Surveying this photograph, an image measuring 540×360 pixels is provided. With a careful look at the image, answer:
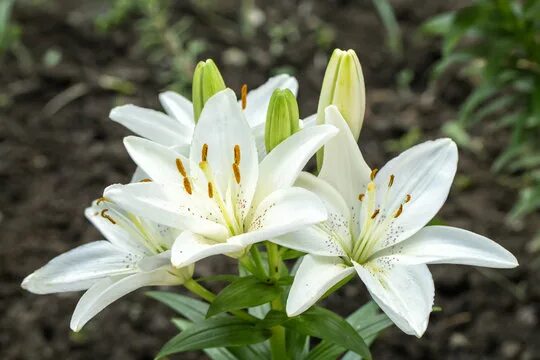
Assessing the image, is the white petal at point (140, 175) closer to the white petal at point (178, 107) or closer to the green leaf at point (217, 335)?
the white petal at point (178, 107)

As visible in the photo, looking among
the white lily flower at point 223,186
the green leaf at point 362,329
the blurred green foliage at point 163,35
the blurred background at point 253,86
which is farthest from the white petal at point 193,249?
the blurred green foliage at point 163,35

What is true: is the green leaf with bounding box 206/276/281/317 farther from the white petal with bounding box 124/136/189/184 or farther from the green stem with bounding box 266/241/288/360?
the white petal with bounding box 124/136/189/184

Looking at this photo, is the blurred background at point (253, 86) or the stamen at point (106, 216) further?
the blurred background at point (253, 86)

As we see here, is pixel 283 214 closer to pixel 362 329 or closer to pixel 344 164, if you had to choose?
pixel 344 164

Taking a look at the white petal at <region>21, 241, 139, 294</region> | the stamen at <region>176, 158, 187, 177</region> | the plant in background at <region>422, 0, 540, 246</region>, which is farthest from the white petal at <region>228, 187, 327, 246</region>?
the plant in background at <region>422, 0, 540, 246</region>

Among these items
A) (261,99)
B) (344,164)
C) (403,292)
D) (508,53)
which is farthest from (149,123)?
(508,53)

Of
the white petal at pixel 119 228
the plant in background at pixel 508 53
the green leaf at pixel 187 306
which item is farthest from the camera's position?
the plant in background at pixel 508 53
